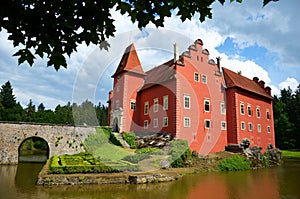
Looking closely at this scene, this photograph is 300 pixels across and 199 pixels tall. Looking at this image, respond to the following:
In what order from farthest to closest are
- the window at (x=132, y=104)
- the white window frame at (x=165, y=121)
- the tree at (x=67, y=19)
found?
the window at (x=132, y=104), the white window frame at (x=165, y=121), the tree at (x=67, y=19)

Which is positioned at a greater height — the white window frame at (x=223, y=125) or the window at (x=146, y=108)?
the window at (x=146, y=108)

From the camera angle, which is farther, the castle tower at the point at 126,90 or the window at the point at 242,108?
the castle tower at the point at 126,90

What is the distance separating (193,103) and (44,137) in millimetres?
16079

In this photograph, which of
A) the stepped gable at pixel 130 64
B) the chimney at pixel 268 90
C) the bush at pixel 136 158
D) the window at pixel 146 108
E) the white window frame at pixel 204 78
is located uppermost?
the stepped gable at pixel 130 64

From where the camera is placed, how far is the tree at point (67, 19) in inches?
121

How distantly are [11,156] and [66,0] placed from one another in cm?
2458

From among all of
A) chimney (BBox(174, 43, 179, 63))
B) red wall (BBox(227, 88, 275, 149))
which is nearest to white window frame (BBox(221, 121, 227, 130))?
red wall (BBox(227, 88, 275, 149))

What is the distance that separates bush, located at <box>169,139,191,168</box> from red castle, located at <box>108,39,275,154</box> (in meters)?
1.04

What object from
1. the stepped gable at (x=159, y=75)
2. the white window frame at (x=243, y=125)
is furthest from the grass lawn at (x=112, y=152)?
the white window frame at (x=243, y=125)

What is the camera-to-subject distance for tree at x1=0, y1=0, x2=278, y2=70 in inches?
121

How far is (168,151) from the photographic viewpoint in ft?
66.0

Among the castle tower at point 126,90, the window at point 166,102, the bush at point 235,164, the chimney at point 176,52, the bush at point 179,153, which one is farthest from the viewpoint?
the castle tower at point 126,90

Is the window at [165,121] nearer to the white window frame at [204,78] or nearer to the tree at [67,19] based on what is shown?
the white window frame at [204,78]

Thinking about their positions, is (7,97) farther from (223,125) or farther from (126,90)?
(223,125)
